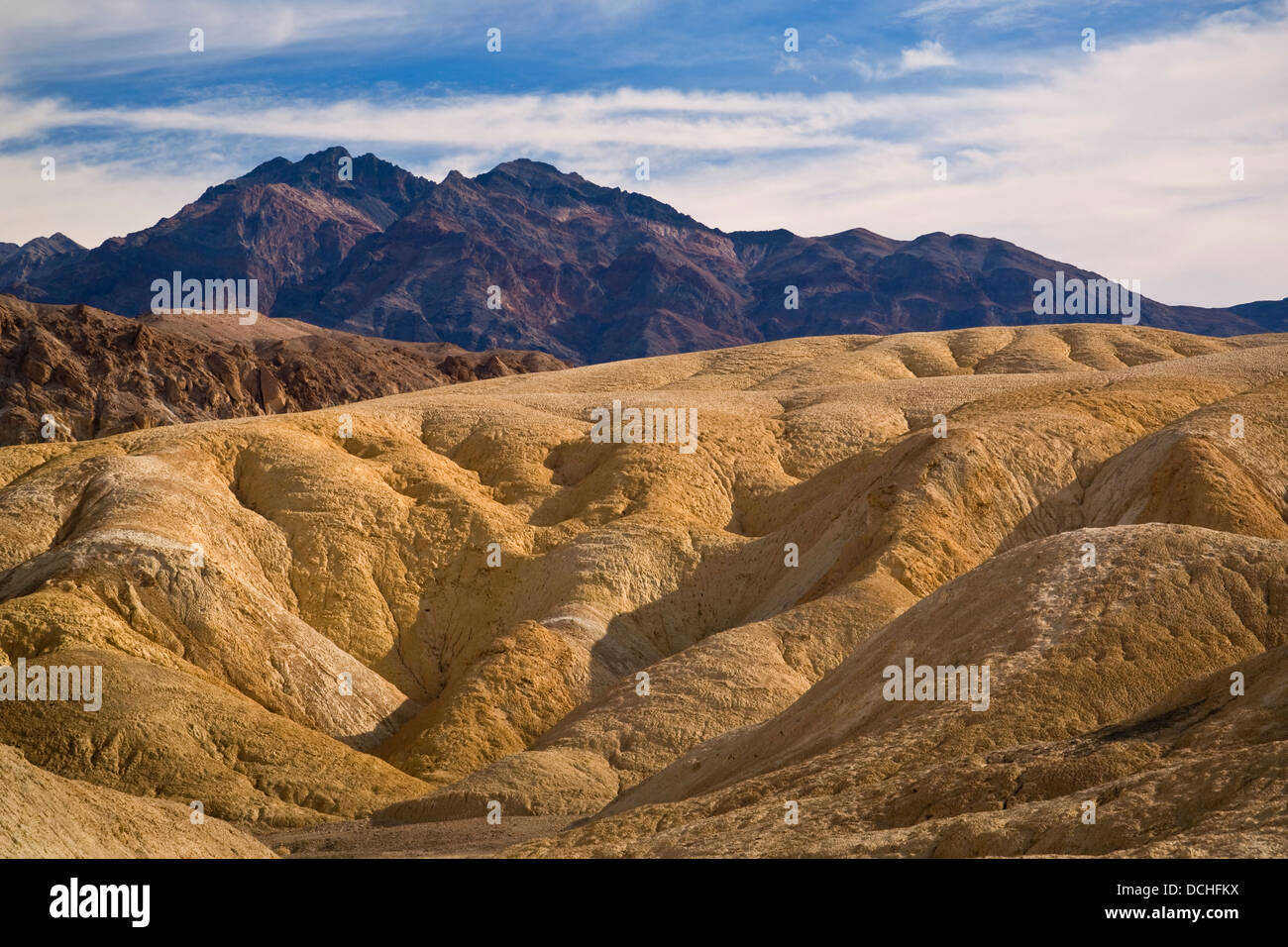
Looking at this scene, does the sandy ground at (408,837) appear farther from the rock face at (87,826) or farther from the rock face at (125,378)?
the rock face at (125,378)

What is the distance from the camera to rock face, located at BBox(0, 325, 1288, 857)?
2467 centimetres

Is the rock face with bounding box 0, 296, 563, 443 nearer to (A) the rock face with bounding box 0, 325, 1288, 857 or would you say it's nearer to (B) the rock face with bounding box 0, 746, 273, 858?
(A) the rock face with bounding box 0, 325, 1288, 857

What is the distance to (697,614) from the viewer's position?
54781 millimetres

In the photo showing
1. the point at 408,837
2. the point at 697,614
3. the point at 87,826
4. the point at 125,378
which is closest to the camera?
the point at 87,826

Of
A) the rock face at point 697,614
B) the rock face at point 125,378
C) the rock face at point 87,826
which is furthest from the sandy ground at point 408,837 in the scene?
the rock face at point 125,378

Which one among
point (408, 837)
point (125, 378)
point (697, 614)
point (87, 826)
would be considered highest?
point (125, 378)

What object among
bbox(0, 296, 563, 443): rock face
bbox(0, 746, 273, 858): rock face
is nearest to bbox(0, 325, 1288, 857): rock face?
bbox(0, 746, 273, 858): rock face

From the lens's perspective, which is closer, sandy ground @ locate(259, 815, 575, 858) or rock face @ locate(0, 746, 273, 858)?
rock face @ locate(0, 746, 273, 858)

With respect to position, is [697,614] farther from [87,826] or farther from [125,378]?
[125,378]

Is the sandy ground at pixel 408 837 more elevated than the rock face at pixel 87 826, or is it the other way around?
the rock face at pixel 87 826

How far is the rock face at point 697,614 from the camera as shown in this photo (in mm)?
24672

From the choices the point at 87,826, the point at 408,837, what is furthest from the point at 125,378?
the point at 87,826

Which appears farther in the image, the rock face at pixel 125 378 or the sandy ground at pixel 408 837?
the rock face at pixel 125 378
